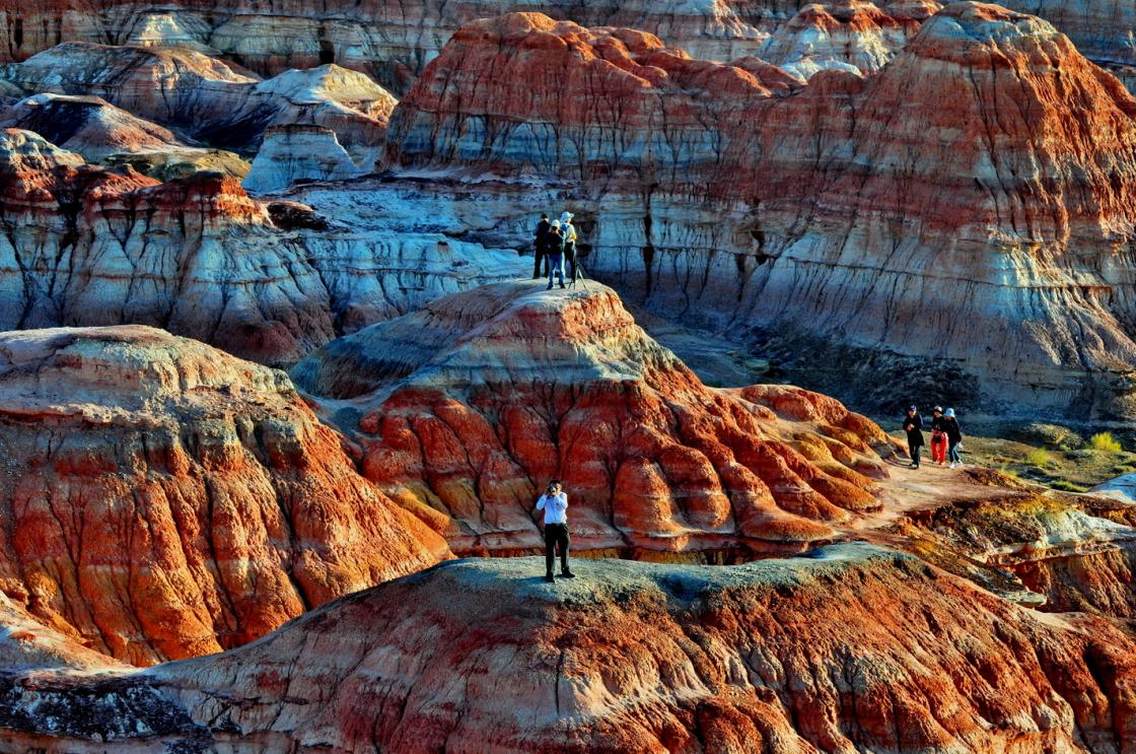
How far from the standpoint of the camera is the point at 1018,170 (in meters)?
94.6

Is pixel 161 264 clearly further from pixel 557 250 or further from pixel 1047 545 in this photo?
pixel 1047 545

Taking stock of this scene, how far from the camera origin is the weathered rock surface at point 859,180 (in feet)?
306

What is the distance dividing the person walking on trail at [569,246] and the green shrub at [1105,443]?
2260cm

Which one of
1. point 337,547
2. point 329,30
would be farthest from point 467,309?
point 329,30

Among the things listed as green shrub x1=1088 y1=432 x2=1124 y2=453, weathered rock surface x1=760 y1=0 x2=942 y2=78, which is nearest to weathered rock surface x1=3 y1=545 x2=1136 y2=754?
green shrub x1=1088 y1=432 x2=1124 y2=453

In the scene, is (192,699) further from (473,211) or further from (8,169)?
(473,211)

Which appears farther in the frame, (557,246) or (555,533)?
(557,246)

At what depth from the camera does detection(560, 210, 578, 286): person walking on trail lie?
6956 cm

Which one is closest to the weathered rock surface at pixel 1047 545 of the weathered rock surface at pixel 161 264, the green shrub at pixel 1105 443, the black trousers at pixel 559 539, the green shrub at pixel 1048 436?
the green shrub at pixel 1048 436

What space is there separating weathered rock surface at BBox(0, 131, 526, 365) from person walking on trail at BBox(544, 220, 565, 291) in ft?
64.2

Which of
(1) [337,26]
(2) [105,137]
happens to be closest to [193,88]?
(1) [337,26]

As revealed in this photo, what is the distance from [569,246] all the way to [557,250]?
0.35 metres

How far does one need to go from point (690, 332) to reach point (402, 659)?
178 ft

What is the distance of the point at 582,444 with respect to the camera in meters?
67.8
